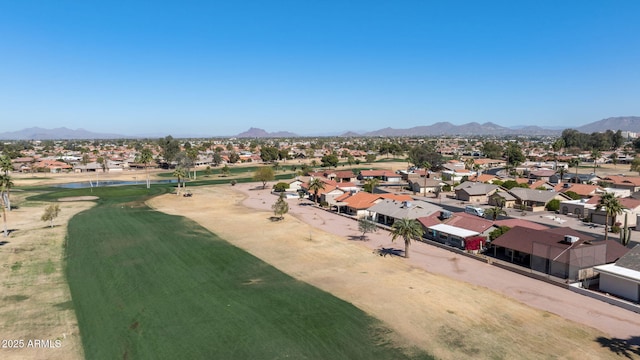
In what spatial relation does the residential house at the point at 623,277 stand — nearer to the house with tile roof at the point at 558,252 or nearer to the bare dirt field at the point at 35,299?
the house with tile roof at the point at 558,252

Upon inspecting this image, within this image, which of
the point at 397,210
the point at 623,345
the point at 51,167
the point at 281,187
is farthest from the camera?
the point at 51,167

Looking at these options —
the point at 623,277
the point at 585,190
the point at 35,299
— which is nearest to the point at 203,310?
the point at 35,299

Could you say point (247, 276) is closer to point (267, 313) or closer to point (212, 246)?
point (267, 313)

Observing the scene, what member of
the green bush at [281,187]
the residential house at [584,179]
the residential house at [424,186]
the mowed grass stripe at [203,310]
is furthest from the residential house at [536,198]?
the mowed grass stripe at [203,310]

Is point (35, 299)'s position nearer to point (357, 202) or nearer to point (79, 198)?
Answer: point (357, 202)

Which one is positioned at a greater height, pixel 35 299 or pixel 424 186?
pixel 424 186

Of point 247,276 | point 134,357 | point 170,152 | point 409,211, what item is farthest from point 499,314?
point 170,152
